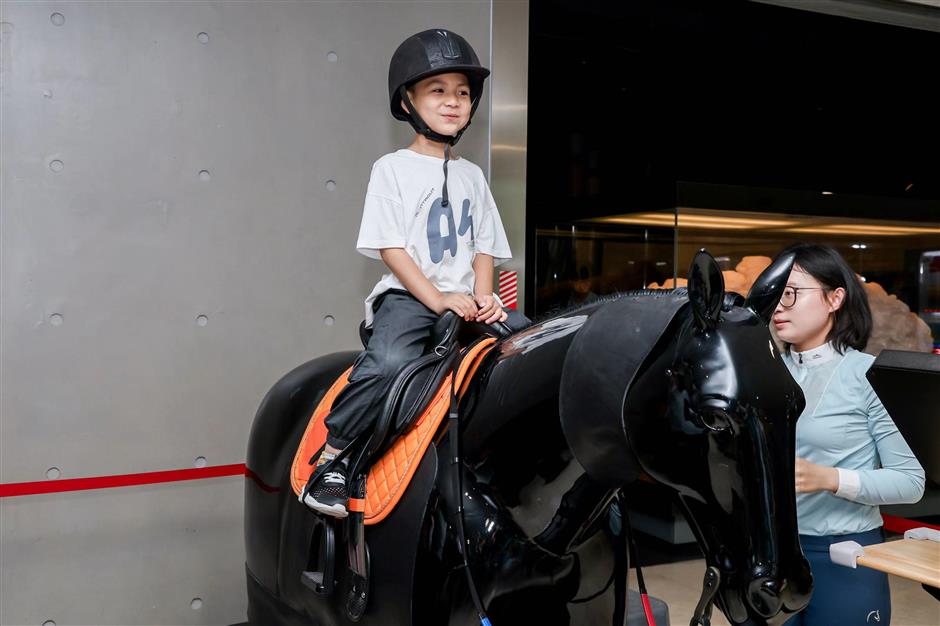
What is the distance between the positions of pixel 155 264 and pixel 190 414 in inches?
23.7

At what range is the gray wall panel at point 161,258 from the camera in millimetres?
2939

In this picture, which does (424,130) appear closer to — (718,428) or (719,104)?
(718,428)

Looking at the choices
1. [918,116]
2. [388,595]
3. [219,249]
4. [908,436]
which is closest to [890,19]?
[918,116]

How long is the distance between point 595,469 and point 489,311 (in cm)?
64

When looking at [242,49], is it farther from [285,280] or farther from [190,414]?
[190,414]

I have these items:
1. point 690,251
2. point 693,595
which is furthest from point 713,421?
point 690,251

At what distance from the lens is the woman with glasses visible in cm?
190

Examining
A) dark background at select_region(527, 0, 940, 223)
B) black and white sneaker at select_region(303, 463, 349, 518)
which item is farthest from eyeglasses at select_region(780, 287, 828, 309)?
dark background at select_region(527, 0, 940, 223)

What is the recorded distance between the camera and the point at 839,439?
1.96 m

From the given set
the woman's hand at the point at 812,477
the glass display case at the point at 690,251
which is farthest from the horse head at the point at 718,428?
the glass display case at the point at 690,251

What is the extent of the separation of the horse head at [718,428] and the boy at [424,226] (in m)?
0.67

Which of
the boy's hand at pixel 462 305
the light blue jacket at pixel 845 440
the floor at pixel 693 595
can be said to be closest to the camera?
the boy's hand at pixel 462 305

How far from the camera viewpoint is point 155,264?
3117 mm

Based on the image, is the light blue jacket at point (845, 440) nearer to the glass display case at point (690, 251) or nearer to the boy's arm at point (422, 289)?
the boy's arm at point (422, 289)
